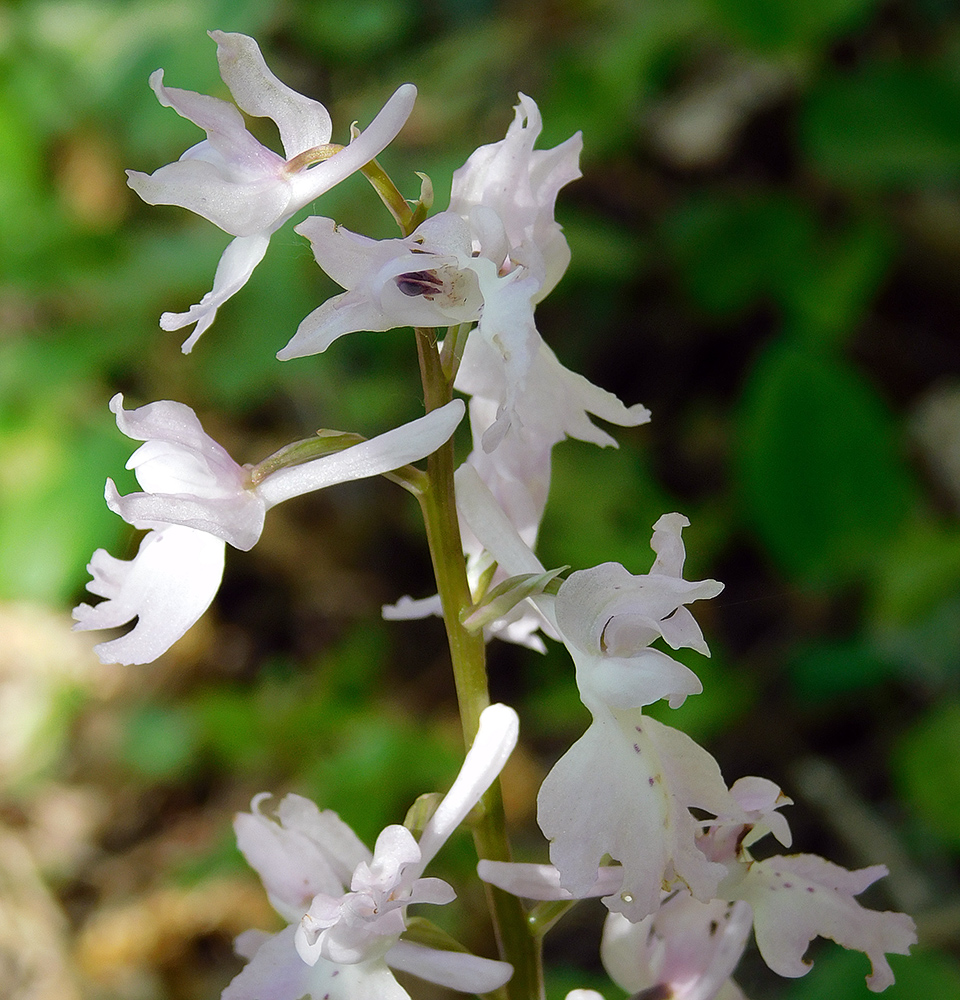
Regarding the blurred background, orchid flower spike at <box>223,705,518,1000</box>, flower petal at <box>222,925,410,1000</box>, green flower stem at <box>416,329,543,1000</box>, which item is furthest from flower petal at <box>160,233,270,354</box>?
the blurred background

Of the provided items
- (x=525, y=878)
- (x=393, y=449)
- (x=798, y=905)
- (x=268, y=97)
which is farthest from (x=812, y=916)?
(x=268, y=97)

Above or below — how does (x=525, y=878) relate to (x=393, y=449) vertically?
below

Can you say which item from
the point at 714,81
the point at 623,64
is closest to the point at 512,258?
the point at 623,64

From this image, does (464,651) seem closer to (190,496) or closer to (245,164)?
(190,496)

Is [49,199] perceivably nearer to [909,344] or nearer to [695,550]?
[695,550]

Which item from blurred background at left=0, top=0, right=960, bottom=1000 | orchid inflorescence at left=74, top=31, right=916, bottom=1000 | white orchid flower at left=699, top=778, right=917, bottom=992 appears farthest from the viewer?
blurred background at left=0, top=0, right=960, bottom=1000

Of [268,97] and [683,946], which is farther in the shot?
[683,946]

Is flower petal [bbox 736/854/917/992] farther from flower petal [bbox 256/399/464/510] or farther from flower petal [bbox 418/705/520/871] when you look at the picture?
flower petal [bbox 256/399/464/510]

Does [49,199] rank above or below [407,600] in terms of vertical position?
below
